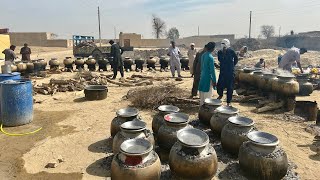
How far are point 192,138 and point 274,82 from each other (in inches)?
188

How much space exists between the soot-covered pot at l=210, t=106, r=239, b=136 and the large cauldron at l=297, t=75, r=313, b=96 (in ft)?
18.7

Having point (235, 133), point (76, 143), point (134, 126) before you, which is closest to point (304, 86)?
point (235, 133)

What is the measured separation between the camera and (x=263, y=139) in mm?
3928

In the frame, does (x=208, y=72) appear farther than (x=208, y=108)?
Yes

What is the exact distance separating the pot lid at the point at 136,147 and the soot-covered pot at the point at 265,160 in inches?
55.5

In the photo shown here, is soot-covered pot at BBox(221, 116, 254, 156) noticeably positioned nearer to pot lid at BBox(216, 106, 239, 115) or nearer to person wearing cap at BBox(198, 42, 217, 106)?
pot lid at BBox(216, 106, 239, 115)

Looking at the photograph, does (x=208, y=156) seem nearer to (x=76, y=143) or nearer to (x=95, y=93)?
(x=76, y=143)

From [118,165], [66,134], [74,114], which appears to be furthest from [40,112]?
[118,165]

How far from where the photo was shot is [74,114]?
7453mm

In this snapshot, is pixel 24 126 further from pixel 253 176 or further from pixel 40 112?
pixel 253 176

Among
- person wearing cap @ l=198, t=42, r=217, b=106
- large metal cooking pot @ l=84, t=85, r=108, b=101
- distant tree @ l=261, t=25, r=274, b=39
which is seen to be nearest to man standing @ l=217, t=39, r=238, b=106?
person wearing cap @ l=198, t=42, r=217, b=106

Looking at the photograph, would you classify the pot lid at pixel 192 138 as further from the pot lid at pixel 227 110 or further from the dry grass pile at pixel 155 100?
the dry grass pile at pixel 155 100

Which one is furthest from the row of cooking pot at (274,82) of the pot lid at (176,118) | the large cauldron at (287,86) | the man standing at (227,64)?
the pot lid at (176,118)

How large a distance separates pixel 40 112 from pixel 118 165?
5.04 meters
